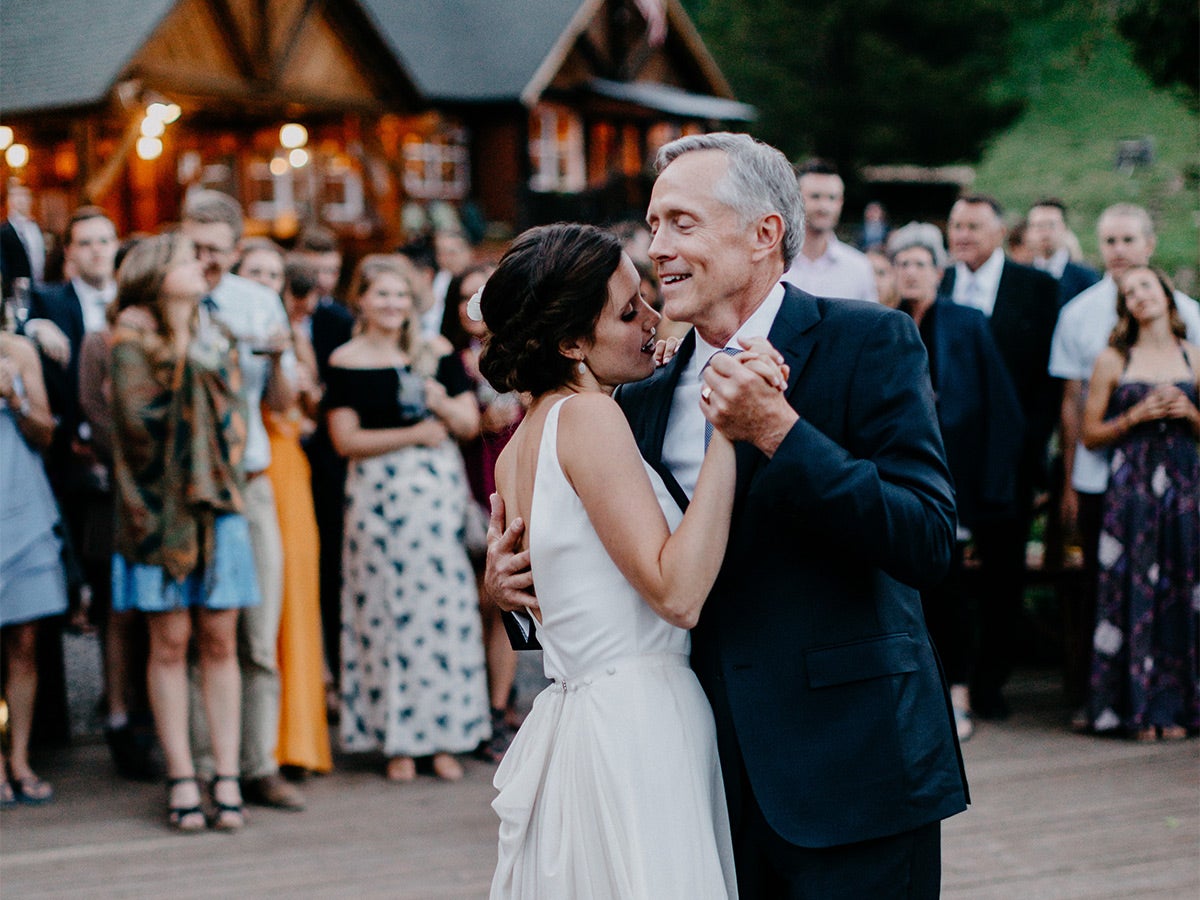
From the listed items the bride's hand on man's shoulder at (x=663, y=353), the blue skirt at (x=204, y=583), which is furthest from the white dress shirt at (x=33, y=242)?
the bride's hand on man's shoulder at (x=663, y=353)

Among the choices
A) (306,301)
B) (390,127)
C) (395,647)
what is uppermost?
(390,127)

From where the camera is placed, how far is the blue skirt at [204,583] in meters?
5.27

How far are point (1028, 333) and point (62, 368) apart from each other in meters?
4.70

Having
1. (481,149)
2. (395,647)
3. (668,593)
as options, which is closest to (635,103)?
(481,149)

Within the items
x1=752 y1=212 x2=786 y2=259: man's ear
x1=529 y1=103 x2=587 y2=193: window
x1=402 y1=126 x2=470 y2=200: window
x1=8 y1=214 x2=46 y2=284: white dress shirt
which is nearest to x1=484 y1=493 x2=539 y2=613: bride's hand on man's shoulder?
x1=752 y1=212 x2=786 y2=259: man's ear

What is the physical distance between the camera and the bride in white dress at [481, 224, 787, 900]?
2498 millimetres

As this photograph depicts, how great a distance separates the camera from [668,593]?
92.9 inches

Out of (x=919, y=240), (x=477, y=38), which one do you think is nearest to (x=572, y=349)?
(x=919, y=240)

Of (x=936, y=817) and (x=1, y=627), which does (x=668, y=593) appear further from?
(x=1, y=627)

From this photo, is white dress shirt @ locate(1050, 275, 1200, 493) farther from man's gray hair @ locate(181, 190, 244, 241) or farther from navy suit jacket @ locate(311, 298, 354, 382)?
man's gray hair @ locate(181, 190, 244, 241)

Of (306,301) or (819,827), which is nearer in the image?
(819,827)

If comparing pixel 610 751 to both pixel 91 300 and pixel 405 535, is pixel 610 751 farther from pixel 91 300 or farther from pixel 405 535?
pixel 91 300

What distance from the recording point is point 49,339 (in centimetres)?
621

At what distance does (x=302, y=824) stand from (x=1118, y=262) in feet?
15.6
